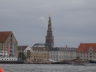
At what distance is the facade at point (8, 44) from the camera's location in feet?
490

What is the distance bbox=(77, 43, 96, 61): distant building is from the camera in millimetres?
181788

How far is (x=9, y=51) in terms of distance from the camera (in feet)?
490

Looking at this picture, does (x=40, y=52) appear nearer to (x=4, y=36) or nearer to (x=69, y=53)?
(x=69, y=53)

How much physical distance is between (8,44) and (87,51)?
159 ft

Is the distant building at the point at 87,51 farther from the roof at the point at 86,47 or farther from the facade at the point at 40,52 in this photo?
the facade at the point at 40,52

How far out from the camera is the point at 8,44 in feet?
496

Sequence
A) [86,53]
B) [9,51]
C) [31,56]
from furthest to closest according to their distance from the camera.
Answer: [86,53] → [31,56] → [9,51]

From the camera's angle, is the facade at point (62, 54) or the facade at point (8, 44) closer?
the facade at point (8, 44)

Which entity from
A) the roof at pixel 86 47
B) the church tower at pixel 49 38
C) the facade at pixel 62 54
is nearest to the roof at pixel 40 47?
the church tower at pixel 49 38

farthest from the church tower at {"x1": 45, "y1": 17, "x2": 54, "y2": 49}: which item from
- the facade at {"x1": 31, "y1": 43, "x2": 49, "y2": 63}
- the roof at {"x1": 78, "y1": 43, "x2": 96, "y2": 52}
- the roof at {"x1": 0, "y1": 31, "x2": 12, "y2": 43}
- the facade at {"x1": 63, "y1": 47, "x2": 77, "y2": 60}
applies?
the roof at {"x1": 0, "y1": 31, "x2": 12, "y2": 43}

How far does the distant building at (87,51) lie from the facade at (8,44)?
139 feet

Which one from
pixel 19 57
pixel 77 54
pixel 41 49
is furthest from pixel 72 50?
pixel 19 57

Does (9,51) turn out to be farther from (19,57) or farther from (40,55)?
(40,55)

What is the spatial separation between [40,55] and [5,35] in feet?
105
